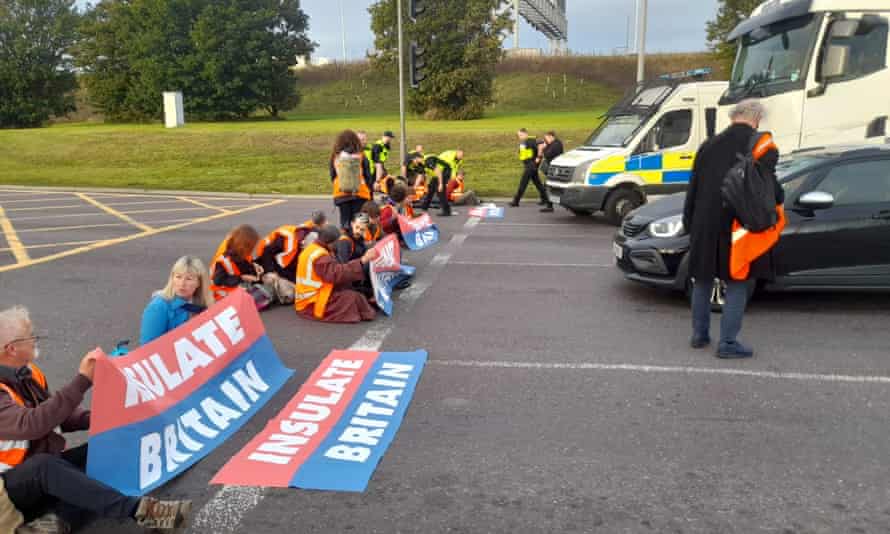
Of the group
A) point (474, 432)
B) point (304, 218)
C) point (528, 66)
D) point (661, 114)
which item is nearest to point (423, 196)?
point (304, 218)

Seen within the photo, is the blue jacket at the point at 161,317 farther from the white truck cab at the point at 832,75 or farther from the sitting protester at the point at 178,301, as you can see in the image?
the white truck cab at the point at 832,75

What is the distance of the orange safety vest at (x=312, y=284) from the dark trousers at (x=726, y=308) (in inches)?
134

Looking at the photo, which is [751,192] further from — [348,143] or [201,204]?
[201,204]

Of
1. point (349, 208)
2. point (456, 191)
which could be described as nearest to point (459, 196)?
point (456, 191)

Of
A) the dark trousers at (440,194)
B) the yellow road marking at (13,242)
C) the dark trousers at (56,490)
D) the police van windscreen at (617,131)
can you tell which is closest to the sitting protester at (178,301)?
the dark trousers at (56,490)

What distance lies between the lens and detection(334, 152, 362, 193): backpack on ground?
1030 centimetres

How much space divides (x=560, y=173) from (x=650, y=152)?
1788 millimetres

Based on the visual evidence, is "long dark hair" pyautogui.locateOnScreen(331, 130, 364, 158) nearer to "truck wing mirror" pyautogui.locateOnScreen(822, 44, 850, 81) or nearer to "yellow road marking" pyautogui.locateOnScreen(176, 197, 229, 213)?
"truck wing mirror" pyautogui.locateOnScreen(822, 44, 850, 81)

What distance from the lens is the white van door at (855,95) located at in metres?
10.1

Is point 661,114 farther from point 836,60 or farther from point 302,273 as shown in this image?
point 302,273

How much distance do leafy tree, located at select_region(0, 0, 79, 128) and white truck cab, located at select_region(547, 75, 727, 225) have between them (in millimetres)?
64573

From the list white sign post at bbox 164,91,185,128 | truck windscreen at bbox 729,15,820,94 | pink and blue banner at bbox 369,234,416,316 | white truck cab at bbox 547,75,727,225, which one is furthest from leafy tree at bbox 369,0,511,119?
pink and blue banner at bbox 369,234,416,316

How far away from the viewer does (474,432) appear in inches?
180

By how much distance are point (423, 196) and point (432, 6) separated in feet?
137
